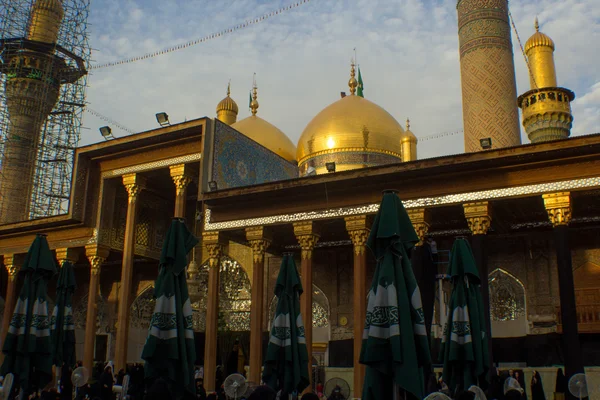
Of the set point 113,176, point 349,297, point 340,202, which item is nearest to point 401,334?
point 340,202

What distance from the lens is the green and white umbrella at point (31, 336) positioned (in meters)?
8.71

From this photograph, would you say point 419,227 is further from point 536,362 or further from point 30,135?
point 30,135

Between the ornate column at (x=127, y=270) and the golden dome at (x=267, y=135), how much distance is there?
9.86 metres

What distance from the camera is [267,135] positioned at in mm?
28375

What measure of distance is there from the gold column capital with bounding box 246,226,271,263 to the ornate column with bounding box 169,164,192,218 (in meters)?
2.38

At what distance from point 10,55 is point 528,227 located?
27406 millimetres

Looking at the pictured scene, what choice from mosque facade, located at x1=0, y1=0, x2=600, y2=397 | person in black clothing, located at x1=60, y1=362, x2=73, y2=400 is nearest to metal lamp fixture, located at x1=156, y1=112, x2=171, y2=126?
mosque facade, located at x1=0, y1=0, x2=600, y2=397

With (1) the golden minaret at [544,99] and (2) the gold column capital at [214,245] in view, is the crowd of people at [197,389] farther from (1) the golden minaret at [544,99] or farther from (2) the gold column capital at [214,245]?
(1) the golden minaret at [544,99]

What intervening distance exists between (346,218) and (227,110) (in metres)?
20.4

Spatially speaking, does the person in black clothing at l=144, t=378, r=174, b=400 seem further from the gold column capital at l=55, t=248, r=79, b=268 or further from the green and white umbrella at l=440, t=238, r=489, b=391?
the gold column capital at l=55, t=248, r=79, b=268

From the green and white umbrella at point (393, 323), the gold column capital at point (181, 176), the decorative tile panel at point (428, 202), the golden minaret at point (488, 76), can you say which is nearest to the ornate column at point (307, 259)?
the decorative tile panel at point (428, 202)

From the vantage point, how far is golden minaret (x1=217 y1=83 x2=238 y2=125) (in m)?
33.0

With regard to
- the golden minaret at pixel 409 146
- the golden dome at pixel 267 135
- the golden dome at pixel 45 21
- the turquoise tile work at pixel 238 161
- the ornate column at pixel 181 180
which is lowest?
the ornate column at pixel 181 180

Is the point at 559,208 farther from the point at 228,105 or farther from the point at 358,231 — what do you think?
the point at 228,105
